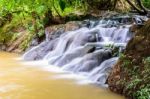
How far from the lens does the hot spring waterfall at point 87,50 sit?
9.35 meters

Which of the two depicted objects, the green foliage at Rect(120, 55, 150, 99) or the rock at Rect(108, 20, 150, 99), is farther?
the rock at Rect(108, 20, 150, 99)

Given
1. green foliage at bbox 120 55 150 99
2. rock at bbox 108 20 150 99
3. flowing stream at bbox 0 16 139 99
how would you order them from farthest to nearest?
flowing stream at bbox 0 16 139 99 → rock at bbox 108 20 150 99 → green foliage at bbox 120 55 150 99

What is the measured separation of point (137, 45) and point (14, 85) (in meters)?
3.14

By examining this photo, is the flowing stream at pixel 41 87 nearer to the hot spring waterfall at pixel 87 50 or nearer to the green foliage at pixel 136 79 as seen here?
the green foliage at pixel 136 79

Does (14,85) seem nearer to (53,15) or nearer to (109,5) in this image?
(53,15)

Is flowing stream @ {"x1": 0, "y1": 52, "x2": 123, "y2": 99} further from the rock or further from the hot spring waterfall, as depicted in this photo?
the hot spring waterfall

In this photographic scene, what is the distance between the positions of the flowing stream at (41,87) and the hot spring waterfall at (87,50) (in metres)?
0.73

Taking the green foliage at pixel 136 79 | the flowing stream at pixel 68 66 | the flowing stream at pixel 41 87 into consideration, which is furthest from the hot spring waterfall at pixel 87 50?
the green foliage at pixel 136 79

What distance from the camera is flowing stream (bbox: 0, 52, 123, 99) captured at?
723cm

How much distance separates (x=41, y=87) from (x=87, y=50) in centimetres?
301

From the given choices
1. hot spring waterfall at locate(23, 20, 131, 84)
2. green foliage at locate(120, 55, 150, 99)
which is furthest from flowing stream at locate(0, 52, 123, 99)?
hot spring waterfall at locate(23, 20, 131, 84)

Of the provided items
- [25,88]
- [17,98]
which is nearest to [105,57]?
[25,88]

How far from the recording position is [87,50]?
10703 mm

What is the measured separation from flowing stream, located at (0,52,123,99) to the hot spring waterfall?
73cm
